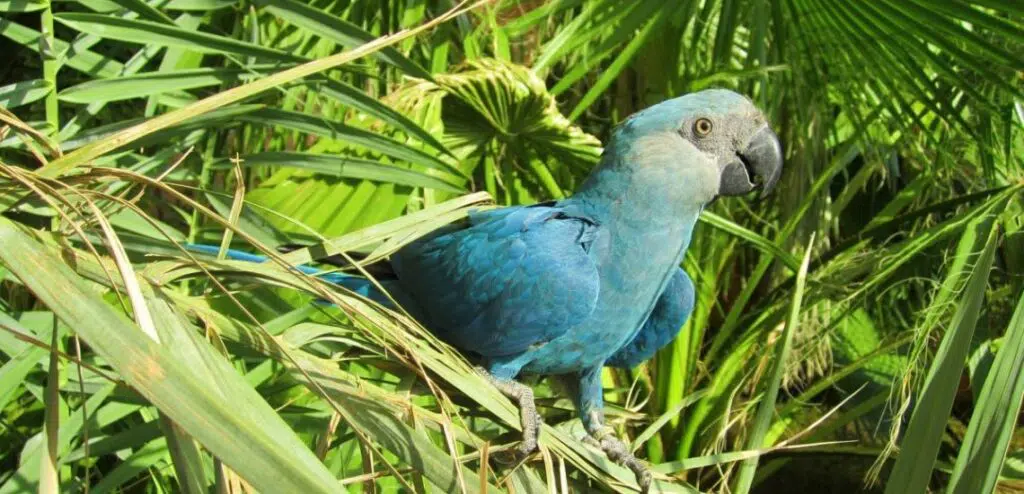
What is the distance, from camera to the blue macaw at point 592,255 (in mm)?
1345

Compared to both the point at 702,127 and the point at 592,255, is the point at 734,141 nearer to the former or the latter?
the point at 702,127

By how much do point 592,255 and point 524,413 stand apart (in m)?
0.32

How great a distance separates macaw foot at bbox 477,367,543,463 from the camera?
102cm

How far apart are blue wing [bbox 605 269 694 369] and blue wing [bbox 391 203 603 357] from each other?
0.19 m

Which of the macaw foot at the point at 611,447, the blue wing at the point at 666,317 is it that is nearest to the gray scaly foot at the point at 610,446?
the macaw foot at the point at 611,447

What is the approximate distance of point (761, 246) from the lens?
2.01 metres

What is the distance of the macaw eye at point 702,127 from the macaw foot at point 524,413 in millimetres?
437

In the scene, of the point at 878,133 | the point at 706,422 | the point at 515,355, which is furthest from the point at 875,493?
the point at 515,355

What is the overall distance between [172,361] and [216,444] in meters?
0.06

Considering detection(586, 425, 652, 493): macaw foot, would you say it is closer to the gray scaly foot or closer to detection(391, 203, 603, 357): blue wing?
the gray scaly foot

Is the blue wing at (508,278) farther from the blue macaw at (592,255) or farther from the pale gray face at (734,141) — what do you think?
the pale gray face at (734,141)

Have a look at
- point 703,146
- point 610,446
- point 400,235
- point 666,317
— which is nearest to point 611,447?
point 610,446

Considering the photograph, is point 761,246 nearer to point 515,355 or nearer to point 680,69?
point 680,69

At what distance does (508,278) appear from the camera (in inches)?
53.4
